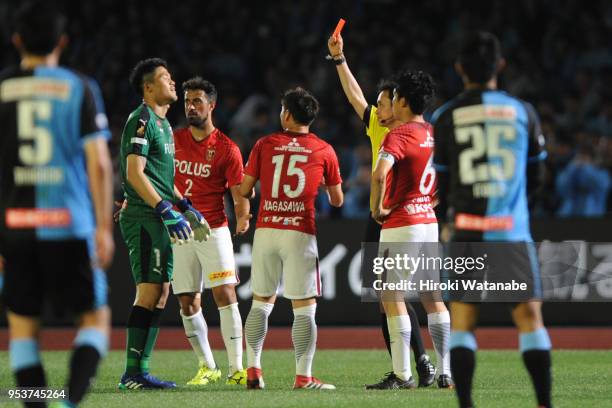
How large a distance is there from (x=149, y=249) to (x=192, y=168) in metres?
1.10

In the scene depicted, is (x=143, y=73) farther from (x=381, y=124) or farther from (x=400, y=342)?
(x=400, y=342)

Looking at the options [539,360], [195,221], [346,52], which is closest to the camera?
[539,360]

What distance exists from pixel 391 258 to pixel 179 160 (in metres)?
2.16

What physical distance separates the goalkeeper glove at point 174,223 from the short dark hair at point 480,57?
2.59 meters

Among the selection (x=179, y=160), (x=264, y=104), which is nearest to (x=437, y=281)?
(x=179, y=160)

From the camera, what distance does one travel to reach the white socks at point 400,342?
8773 millimetres

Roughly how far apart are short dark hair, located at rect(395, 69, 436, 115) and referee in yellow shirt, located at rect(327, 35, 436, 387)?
0.39 meters

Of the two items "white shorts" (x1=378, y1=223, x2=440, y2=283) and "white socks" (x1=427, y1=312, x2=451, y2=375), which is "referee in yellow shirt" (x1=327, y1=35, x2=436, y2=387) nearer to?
→ "white socks" (x1=427, y1=312, x2=451, y2=375)

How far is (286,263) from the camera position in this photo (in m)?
8.91

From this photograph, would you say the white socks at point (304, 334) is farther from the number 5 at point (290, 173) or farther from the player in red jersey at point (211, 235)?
the number 5 at point (290, 173)

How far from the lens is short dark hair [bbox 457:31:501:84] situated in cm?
654

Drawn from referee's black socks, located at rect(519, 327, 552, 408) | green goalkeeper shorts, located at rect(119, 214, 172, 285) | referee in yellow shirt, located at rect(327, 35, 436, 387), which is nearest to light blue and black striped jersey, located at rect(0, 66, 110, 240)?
Answer: referee's black socks, located at rect(519, 327, 552, 408)

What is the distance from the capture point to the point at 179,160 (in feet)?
32.0

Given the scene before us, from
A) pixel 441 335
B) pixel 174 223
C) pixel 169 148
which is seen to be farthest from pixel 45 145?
pixel 441 335
